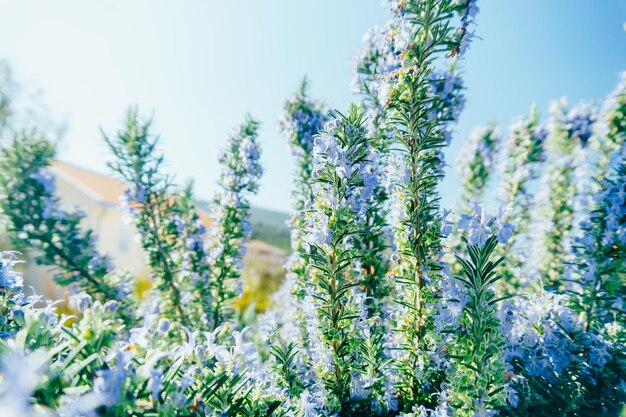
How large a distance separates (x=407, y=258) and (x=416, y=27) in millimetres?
1206

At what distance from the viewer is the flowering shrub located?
1.48 metres

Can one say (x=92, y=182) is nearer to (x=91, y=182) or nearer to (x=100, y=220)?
(x=91, y=182)

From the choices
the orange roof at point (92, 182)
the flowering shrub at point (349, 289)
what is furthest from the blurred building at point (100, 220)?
the flowering shrub at point (349, 289)

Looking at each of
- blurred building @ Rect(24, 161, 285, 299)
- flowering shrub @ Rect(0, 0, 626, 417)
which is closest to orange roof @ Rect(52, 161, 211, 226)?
blurred building @ Rect(24, 161, 285, 299)

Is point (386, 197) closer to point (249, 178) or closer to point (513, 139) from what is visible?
point (249, 178)

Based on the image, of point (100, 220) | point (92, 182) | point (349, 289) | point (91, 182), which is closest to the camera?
point (349, 289)

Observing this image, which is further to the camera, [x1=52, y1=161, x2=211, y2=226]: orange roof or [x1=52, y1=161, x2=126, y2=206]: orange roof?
[x1=52, y1=161, x2=126, y2=206]: orange roof

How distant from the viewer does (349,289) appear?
1.98 m

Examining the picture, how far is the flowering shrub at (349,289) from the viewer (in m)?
1.48

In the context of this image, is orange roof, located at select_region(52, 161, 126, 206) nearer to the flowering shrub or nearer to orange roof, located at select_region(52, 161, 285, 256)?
orange roof, located at select_region(52, 161, 285, 256)

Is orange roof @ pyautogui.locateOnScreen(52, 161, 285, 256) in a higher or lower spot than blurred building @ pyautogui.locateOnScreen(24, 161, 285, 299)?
higher

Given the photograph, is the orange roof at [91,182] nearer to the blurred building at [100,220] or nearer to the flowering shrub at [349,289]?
the blurred building at [100,220]

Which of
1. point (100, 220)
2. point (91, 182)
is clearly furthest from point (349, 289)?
point (91, 182)

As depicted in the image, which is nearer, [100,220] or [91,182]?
[100,220]
